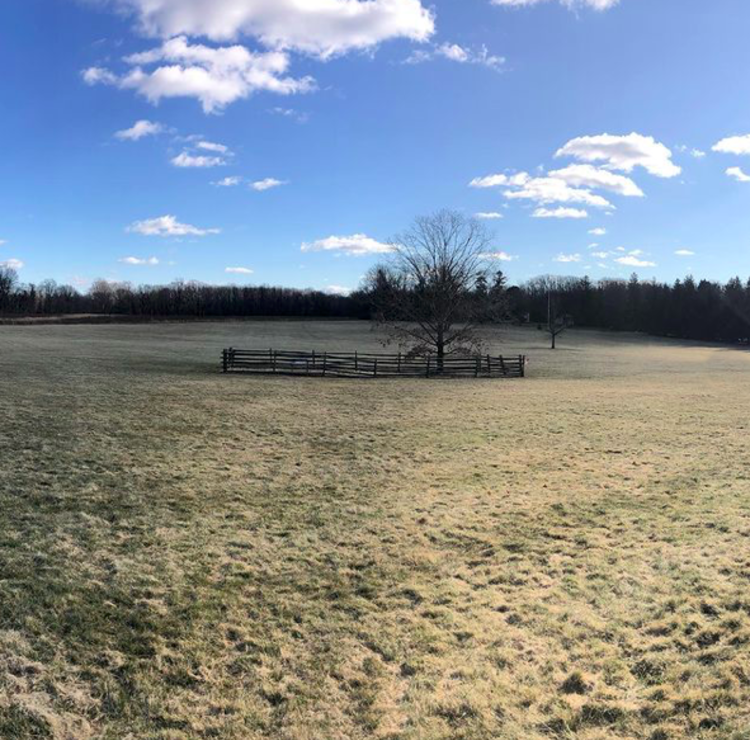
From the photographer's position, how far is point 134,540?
789 centimetres

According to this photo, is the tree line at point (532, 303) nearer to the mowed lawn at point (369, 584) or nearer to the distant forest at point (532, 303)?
the distant forest at point (532, 303)

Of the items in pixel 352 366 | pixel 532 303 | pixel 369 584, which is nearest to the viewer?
pixel 369 584

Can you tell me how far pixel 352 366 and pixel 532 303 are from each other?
10426 centimetres

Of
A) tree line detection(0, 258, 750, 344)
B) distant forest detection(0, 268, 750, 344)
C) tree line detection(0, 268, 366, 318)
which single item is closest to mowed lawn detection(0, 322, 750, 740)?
tree line detection(0, 258, 750, 344)

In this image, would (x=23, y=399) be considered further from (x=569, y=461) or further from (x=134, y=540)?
(x=569, y=461)

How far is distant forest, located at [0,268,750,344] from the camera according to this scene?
109 meters

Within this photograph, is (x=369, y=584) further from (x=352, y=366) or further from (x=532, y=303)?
(x=532, y=303)

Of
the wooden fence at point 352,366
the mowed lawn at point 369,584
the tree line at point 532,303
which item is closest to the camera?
the mowed lawn at point 369,584

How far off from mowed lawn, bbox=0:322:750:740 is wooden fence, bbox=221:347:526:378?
18229mm

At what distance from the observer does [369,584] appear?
270 inches

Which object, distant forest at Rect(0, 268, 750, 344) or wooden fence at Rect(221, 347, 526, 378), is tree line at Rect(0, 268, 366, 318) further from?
wooden fence at Rect(221, 347, 526, 378)

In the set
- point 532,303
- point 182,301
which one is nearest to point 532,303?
point 532,303

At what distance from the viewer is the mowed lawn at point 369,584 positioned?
4496 millimetres

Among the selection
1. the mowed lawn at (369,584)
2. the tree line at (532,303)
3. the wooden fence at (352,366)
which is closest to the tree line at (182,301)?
the tree line at (532,303)
